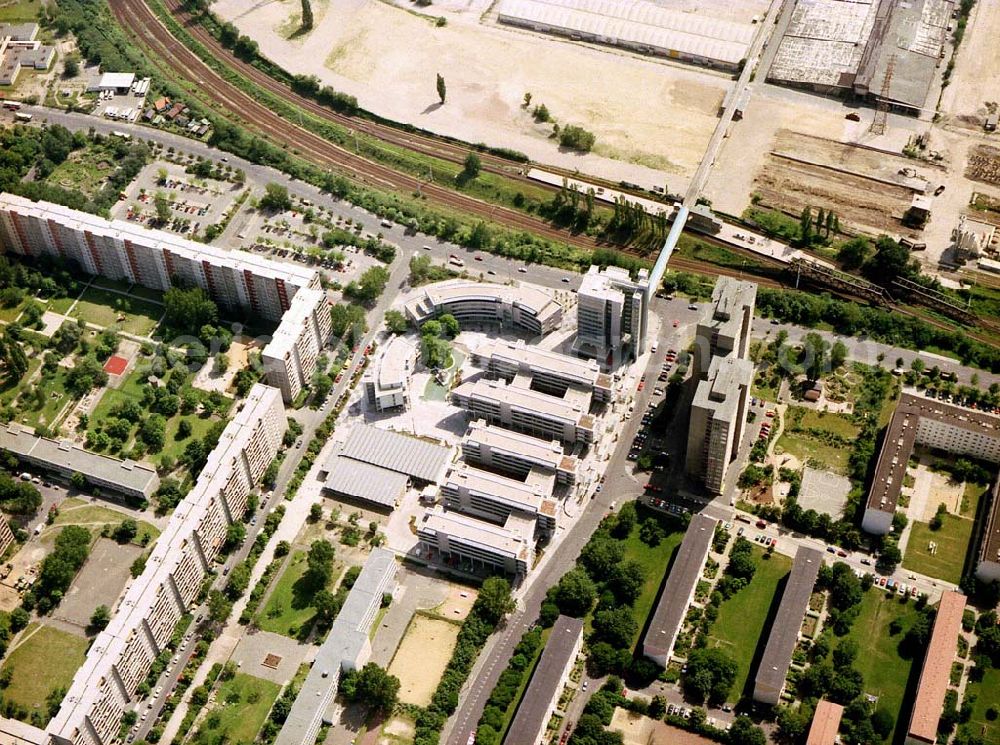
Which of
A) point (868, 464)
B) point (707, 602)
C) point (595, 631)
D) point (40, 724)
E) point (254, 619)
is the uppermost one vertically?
point (868, 464)

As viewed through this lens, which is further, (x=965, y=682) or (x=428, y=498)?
(x=428, y=498)

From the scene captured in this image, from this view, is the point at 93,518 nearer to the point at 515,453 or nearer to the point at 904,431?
the point at 515,453

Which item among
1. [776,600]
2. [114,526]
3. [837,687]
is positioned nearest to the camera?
[837,687]

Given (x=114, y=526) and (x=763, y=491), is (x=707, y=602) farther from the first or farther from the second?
(x=114, y=526)

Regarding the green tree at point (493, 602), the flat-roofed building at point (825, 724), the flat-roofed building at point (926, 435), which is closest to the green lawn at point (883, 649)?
the flat-roofed building at point (825, 724)

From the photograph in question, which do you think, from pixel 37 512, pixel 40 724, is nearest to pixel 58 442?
pixel 37 512

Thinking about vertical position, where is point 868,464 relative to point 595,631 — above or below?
above

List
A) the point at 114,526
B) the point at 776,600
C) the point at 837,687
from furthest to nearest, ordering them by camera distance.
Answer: the point at 114,526 < the point at 776,600 < the point at 837,687
